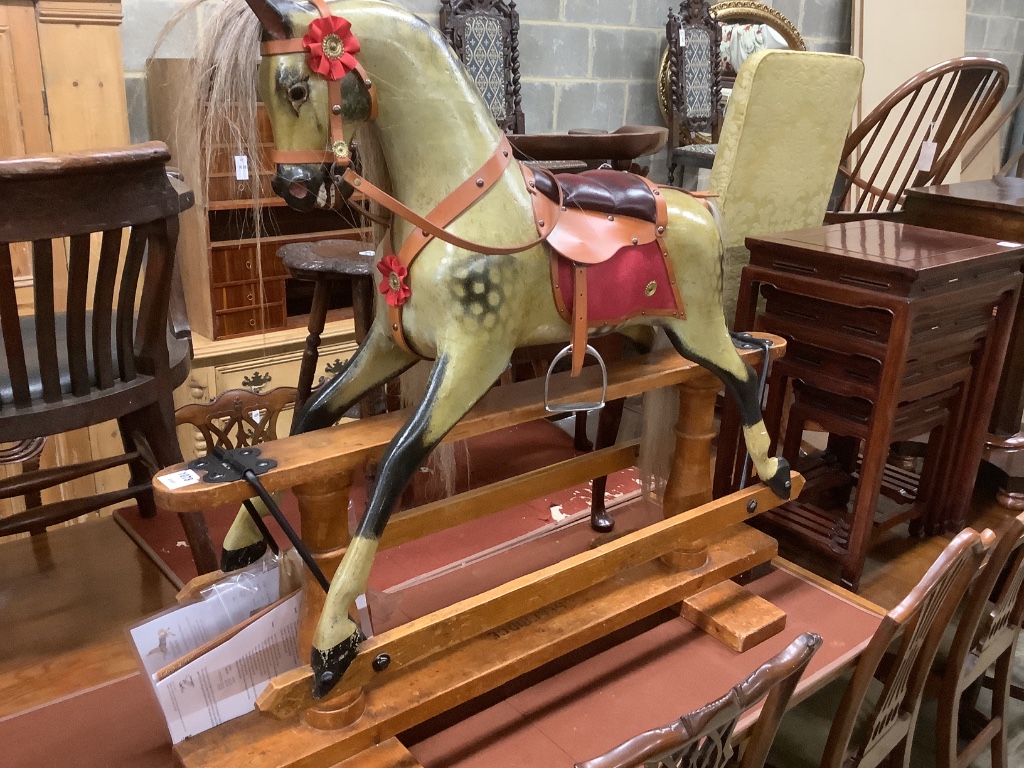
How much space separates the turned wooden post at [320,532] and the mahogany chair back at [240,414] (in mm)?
637

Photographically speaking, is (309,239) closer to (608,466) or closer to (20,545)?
(20,545)

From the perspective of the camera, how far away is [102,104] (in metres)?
2.11

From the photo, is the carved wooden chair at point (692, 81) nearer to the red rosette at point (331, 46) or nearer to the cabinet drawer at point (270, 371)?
the cabinet drawer at point (270, 371)

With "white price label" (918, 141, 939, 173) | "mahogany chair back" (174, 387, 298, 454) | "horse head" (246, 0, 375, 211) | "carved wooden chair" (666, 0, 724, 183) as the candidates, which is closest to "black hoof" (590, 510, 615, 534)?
"mahogany chair back" (174, 387, 298, 454)

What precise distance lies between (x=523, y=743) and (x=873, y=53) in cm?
407

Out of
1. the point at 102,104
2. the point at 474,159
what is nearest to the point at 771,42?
the point at 102,104

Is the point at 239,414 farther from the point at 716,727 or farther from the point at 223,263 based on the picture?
the point at 716,727

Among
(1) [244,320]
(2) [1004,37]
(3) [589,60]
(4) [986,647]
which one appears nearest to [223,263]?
(1) [244,320]

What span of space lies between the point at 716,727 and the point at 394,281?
2.03ft

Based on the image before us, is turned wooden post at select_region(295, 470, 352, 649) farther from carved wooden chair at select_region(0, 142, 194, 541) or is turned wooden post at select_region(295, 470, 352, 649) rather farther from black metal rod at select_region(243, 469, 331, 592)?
carved wooden chair at select_region(0, 142, 194, 541)

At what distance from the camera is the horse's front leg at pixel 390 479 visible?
947mm

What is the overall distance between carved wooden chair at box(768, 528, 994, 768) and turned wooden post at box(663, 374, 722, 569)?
1.04 feet

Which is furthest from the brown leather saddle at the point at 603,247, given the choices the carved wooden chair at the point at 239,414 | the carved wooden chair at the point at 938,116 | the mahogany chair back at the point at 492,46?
the mahogany chair back at the point at 492,46

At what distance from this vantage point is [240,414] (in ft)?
5.56
